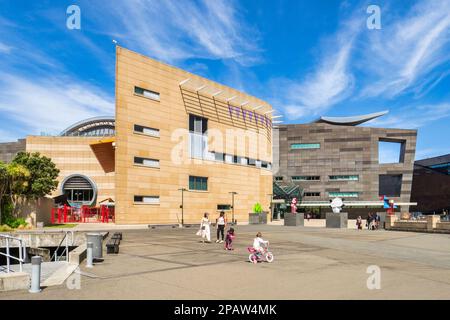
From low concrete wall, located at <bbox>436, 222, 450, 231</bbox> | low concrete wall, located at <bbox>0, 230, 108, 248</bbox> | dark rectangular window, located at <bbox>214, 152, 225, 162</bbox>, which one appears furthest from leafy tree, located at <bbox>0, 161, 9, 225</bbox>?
low concrete wall, located at <bbox>436, 222, 450, 231</bbox>

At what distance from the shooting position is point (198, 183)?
57188mm

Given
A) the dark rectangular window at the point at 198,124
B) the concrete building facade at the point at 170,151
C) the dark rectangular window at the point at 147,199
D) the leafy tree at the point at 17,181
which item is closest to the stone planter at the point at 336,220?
the concrete building facade at the point at 170,151

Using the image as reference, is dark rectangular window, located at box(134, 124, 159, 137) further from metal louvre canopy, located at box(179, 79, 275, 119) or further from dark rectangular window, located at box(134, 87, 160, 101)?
metal louvre canopy, located at box(179, 79, 275, 119)

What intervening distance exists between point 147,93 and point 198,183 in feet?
48.4

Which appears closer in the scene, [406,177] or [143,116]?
[143,116]

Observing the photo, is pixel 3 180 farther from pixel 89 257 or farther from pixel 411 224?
pixel 411 224

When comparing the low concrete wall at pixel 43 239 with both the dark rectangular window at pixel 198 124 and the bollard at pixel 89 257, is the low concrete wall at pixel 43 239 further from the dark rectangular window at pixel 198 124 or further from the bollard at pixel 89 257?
the dark rectangular window at pixel 198 124

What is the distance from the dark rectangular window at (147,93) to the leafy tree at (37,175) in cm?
1398

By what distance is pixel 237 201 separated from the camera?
2505 inches
